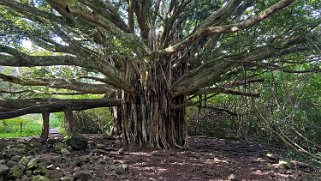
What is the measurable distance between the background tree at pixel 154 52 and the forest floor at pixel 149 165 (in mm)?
616

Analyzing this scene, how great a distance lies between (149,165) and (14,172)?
5.14ft

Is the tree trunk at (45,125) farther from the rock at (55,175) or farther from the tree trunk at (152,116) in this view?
the rock at (55,175)

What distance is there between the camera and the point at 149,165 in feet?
13.1

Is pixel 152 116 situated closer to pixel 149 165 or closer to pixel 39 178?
pixel 149 165

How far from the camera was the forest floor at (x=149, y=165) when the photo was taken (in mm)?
3461

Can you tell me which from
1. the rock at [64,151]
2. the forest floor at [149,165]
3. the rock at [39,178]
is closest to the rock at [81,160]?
the forest floor at [149,165]

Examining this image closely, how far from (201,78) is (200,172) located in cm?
149

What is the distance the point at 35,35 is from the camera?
492cm

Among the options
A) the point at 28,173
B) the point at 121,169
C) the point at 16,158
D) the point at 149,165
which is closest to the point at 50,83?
the point at 16,158

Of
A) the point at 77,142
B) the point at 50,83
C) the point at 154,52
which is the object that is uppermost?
the point at 154,52

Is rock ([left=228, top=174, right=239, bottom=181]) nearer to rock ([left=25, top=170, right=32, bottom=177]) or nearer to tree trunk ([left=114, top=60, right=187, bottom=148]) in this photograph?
tree trunk ([left=114, top=60, right=187, bottom=148])

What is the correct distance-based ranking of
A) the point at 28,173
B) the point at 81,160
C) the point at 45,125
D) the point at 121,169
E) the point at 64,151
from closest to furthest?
the point at 28,173 → the point at 121,169 → the point at 81,160 → the point at 64,151 → the point at 45,125

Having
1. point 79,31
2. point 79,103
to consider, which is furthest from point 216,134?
point 79,31

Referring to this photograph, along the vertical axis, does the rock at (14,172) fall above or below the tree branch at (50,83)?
below
